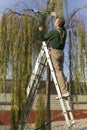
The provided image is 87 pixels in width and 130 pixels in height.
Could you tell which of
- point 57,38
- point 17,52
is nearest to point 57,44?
point 57,38

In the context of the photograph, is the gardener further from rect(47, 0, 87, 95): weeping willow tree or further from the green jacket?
rect(47, 0, 87, 95): weeping willow tree

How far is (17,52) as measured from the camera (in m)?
9.71

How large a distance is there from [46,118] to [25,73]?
268cm

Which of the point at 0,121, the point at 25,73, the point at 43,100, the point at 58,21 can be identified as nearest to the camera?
the point at 58,21

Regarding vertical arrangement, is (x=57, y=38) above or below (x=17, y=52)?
above

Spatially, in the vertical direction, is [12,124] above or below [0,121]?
above

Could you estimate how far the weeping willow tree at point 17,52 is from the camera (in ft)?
30.5

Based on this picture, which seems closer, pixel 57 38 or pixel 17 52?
pixel 57 38

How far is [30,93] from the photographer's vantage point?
7.88 metres

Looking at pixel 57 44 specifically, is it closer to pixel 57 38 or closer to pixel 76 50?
pixel 57 38

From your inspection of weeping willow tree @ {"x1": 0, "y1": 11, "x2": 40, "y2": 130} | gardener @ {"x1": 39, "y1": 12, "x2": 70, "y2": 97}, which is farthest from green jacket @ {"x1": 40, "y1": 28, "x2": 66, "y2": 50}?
weeping willow tree @ {"x1": 0, "y1": 11, "x2": 40, "y2": 130}

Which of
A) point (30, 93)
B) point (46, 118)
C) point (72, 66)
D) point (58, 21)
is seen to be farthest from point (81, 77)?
point (58, 21)

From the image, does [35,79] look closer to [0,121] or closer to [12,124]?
[12,124]

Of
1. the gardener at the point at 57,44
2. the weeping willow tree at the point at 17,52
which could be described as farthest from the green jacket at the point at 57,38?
the weeping willow tree at the point at 17,52
